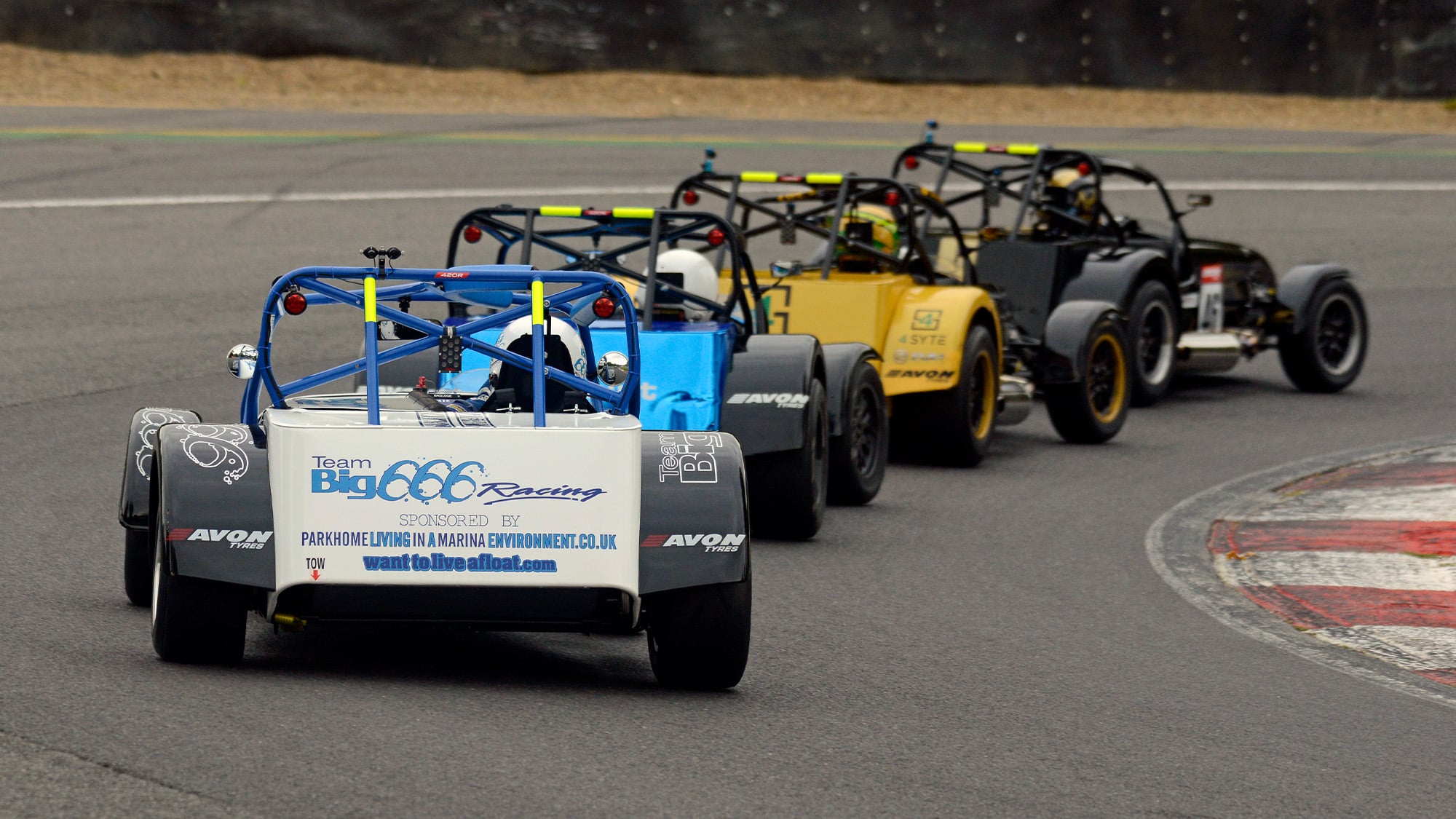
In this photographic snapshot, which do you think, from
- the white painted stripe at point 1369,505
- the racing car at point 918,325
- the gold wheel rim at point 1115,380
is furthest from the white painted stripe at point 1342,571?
the gold wheel rim at point 1115,380

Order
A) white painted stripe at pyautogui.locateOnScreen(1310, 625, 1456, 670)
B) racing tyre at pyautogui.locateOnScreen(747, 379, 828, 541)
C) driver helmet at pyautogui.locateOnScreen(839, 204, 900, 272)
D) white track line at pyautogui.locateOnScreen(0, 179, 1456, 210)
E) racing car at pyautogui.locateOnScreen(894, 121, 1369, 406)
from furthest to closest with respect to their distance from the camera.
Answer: white track line at pyautogui.locateOnScreen(0, 179, 1456, 210), racing car at pyautogui.locateOnScreen(894, 121, 1369, 406), driver helmet at pyautogui.locateOnScreen(839, 204, 900, 272), racing tyre at pyautogui.locateOnScreen(747, 379, 828, 541), white painted stripe at pyautogui.locateOnScreen(1310, 625, 1456, 670)

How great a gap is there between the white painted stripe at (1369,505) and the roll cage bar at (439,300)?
5013mm

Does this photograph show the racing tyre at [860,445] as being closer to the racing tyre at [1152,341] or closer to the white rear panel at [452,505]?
the racing tyre at [1152,341]

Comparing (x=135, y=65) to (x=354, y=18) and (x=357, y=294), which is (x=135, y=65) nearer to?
(x=354, y=18)

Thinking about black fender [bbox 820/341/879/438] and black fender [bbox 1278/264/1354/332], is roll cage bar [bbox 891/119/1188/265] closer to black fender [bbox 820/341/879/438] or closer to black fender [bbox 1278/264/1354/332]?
black fender [bbox 1278/264/1354/332]

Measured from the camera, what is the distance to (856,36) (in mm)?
28672

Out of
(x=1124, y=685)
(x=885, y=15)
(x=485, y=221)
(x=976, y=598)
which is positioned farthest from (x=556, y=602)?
(x=885, y=15)

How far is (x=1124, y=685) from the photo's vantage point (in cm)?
684

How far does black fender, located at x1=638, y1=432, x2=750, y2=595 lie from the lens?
6117 millimetres

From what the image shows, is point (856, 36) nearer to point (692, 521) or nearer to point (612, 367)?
point (612, 367)

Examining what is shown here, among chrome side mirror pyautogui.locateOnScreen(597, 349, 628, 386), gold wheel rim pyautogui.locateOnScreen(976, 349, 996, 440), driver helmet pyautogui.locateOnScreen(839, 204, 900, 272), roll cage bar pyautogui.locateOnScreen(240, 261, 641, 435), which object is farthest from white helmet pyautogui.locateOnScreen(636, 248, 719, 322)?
roll cage bar pyautogui.locateOnScreen(240, 261, 641, 435)

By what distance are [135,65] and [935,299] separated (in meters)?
17.2

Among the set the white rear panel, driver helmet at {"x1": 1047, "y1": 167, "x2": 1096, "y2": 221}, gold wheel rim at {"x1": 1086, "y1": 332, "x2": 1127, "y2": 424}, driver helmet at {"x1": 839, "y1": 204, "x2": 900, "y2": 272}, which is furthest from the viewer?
driver helmet at {"x1": 1047, "y1": 167, "x2": 1096, "y2": 221}

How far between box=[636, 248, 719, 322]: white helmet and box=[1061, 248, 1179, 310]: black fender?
4.59 m
